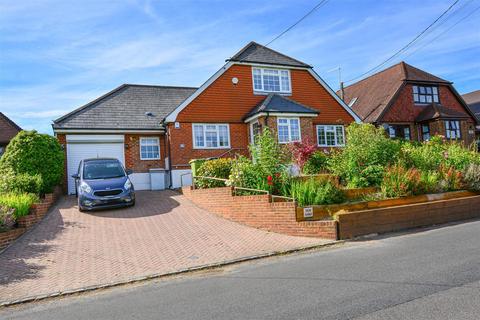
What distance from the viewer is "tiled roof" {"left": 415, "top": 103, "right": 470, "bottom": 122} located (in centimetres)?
2997

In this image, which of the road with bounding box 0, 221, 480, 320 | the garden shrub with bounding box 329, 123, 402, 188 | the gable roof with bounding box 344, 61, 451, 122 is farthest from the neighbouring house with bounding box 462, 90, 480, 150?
the road with bounding box 0, 221, 480, 320

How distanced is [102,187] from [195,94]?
27.2ft

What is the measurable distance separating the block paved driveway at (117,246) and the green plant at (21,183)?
1200 millimetres

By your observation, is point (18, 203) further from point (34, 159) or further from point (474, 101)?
point (474, 101)

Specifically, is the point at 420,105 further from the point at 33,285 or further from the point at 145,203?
the point at 33,285

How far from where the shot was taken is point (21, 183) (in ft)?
44.5

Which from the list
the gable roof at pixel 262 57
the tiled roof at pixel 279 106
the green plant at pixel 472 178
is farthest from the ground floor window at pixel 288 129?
the green plant at pixel 472 178

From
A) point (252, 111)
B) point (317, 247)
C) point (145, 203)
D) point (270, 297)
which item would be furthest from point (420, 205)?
point (252, 111)

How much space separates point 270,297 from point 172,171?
14340 millimetres

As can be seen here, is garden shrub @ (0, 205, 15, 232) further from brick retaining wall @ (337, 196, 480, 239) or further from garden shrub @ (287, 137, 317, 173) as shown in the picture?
garden shrub @ (287, 137, 317, 173)

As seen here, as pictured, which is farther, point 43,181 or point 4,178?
point 43,181

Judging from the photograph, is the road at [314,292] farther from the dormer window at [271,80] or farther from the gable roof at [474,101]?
the gable roof at [474,101]

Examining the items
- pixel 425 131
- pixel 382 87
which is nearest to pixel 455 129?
pixel 425 131

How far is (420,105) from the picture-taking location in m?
31.6
